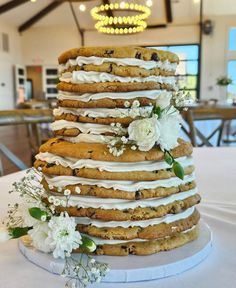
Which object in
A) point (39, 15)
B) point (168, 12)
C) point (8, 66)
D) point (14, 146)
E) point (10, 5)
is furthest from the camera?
point (8, 66)

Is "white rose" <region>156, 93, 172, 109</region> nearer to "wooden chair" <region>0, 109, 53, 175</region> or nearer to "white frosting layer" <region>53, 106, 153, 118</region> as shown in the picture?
"white frosting layer" <region>53, 106, 153, 118</region>

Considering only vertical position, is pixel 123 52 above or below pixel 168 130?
above

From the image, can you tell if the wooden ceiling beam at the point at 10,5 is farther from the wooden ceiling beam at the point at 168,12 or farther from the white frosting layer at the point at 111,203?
the white frosting layer at the point at 111,203

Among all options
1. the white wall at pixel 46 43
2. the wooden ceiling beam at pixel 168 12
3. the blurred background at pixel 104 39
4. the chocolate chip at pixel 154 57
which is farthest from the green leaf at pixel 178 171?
the white wall at pixel 46 43

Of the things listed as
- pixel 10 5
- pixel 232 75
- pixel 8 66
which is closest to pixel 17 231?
pixel 10 5

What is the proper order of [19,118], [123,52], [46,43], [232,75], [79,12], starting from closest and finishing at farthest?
[123,52] → [19,118] → [232,75] → [79,12] → [46,43]

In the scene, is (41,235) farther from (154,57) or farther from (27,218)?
(154,57)

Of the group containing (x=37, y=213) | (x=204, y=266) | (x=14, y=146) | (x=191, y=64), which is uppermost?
(x=191, y=64)
